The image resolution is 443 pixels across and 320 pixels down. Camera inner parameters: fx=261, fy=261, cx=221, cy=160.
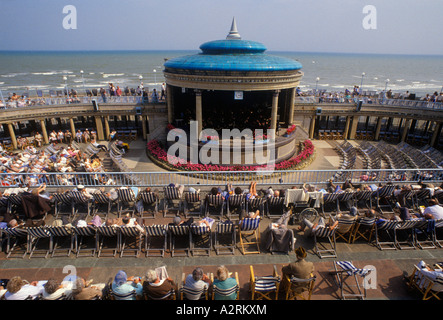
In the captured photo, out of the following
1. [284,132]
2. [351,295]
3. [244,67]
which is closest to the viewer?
[351,295]

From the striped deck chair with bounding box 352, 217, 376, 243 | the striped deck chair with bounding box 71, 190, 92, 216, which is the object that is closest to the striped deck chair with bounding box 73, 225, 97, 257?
the striped deck chair with bounding box 71, 190, 92, 216

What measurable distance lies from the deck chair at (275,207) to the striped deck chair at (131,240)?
459 centimetres

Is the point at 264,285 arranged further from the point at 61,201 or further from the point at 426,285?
the point at 61,201

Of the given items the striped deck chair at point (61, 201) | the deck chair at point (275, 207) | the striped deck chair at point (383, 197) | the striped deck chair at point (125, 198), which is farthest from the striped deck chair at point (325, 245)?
the striped deck chair at point (61, 201)

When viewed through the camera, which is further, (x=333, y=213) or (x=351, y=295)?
(x=333, y=213)

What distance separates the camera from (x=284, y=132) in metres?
22.1

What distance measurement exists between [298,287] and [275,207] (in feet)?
13.8

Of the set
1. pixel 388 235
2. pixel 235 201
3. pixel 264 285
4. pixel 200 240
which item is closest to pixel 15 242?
pixel 200 240

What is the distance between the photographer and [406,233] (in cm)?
880

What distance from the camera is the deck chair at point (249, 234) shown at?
8.06 m

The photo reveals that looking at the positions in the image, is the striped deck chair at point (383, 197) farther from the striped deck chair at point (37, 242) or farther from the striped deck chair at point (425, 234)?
the striped deck chair at point (37, 242)
